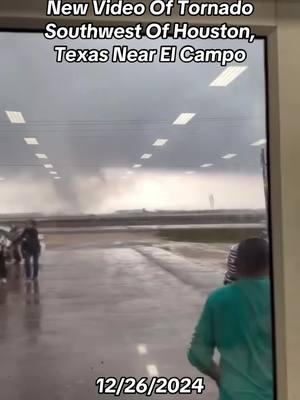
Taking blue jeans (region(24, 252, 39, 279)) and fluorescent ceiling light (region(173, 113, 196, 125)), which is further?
fluorescent ceiling light (region(173, 113, 196, 125))

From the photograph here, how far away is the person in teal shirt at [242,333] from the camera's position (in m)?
2.51

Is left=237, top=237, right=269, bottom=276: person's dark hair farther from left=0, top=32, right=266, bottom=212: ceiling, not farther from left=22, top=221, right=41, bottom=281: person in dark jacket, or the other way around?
left=22, top=221, right=41, bottom=281: person in dark jacket

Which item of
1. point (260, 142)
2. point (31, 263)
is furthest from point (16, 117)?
point (260, 142)

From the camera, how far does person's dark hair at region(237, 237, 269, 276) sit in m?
2.53

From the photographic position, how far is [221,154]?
2.61 m

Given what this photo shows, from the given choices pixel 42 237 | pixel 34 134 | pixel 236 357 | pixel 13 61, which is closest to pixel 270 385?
pixel 236 357

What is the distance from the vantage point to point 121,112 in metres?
2.58

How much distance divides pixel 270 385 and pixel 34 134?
6.21 feet

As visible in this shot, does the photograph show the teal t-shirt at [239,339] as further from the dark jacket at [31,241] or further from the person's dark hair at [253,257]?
the dark jacket at [31,241]

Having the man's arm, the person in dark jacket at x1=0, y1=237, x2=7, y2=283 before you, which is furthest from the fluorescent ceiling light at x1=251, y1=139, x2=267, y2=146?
the person in dark jacket at x1=0, y1=237, x2=7, y2=283

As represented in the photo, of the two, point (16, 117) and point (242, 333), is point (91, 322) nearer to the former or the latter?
point (242, 333)

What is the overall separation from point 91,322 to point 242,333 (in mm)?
845

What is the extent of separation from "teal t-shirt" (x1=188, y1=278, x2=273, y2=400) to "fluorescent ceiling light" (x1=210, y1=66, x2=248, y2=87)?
3.70ft

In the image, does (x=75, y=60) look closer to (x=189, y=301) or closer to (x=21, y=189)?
(x=21, y=189)
